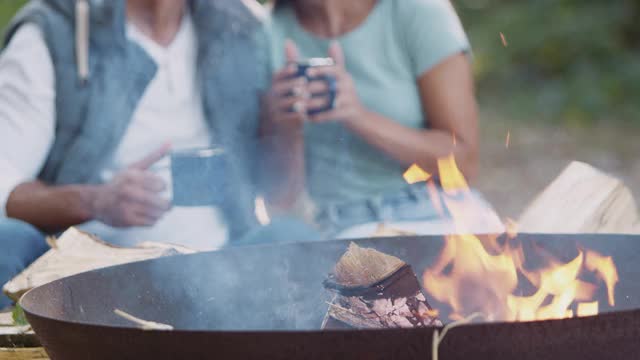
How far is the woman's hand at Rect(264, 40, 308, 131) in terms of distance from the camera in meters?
2.66

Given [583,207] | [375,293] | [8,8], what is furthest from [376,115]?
[8,8]

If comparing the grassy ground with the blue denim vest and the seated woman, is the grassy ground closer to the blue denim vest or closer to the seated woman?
the seated woman

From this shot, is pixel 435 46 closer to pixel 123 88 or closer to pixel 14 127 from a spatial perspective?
pixel 123 88

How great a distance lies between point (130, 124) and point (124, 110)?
46 millimetres

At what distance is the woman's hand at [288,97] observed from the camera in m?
2.66

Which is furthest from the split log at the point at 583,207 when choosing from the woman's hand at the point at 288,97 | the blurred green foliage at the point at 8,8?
the blurred green foliage at the point at 8,8

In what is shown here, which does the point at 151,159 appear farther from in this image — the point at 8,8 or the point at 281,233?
the point at 8,8

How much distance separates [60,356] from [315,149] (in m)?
1.50

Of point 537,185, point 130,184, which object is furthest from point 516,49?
point 130,184

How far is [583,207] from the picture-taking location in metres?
2.67

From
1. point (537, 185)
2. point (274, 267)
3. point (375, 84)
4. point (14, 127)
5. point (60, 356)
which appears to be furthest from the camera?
point (537, 185)

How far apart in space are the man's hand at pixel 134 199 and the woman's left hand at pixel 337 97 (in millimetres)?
428

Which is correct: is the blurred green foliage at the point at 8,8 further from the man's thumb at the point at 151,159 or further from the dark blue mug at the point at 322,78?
the dark blue mug at the point at 322,78

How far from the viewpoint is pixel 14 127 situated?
111 inches
